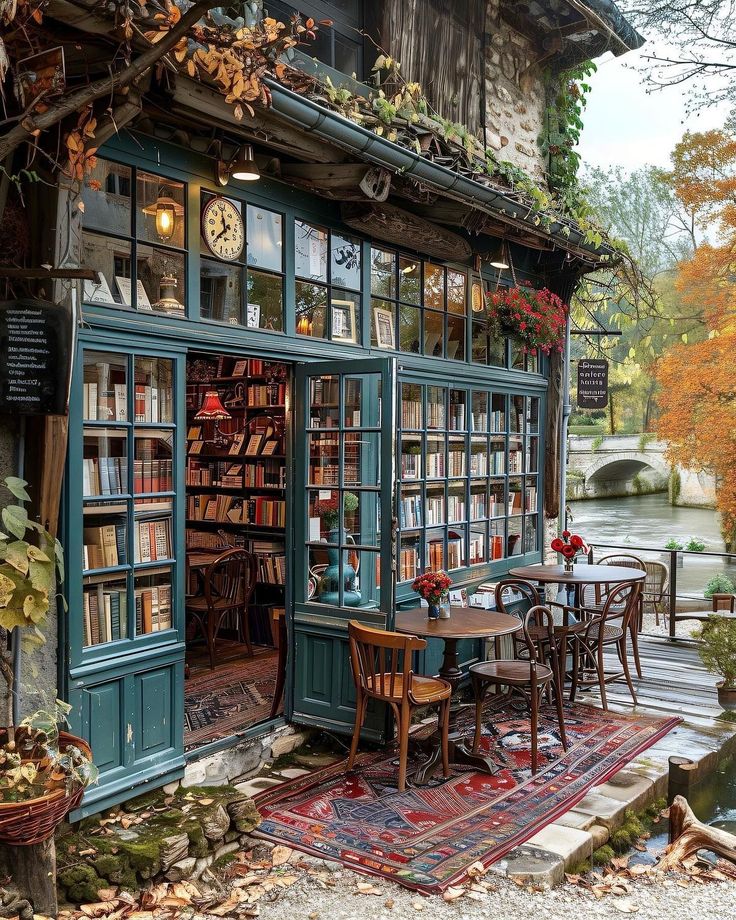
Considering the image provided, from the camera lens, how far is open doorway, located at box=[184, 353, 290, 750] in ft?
23.5

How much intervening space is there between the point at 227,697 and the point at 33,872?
287 centimetres

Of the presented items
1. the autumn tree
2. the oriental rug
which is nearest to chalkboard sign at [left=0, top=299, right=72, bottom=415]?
the oriental rug

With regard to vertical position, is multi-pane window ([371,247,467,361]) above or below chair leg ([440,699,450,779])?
above

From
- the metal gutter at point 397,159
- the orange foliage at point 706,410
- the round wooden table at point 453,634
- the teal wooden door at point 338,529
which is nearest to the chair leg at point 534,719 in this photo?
the round wooden table at point 453,634

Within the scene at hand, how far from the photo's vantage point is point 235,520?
8.28 meters

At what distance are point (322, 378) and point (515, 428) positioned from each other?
322cm

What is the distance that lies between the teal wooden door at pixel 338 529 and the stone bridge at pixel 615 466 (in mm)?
24284

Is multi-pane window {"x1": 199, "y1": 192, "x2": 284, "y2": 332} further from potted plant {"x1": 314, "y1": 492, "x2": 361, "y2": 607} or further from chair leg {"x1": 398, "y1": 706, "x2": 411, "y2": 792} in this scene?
chair leg {"x1": 398, "y1": 706, "x2": 411, "y2": 792}

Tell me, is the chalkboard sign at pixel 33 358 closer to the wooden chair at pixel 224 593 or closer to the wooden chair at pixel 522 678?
the wooden chair at pixel 522 678

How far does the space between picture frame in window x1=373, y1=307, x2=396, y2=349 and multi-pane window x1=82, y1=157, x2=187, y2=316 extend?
1.94 meters

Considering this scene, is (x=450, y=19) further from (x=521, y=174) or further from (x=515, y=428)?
(x=515, y=428)

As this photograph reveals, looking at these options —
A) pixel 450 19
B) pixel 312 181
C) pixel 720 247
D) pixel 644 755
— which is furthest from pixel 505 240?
pixel 720 247

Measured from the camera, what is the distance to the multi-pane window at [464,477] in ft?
21.9

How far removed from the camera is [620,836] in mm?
4602
